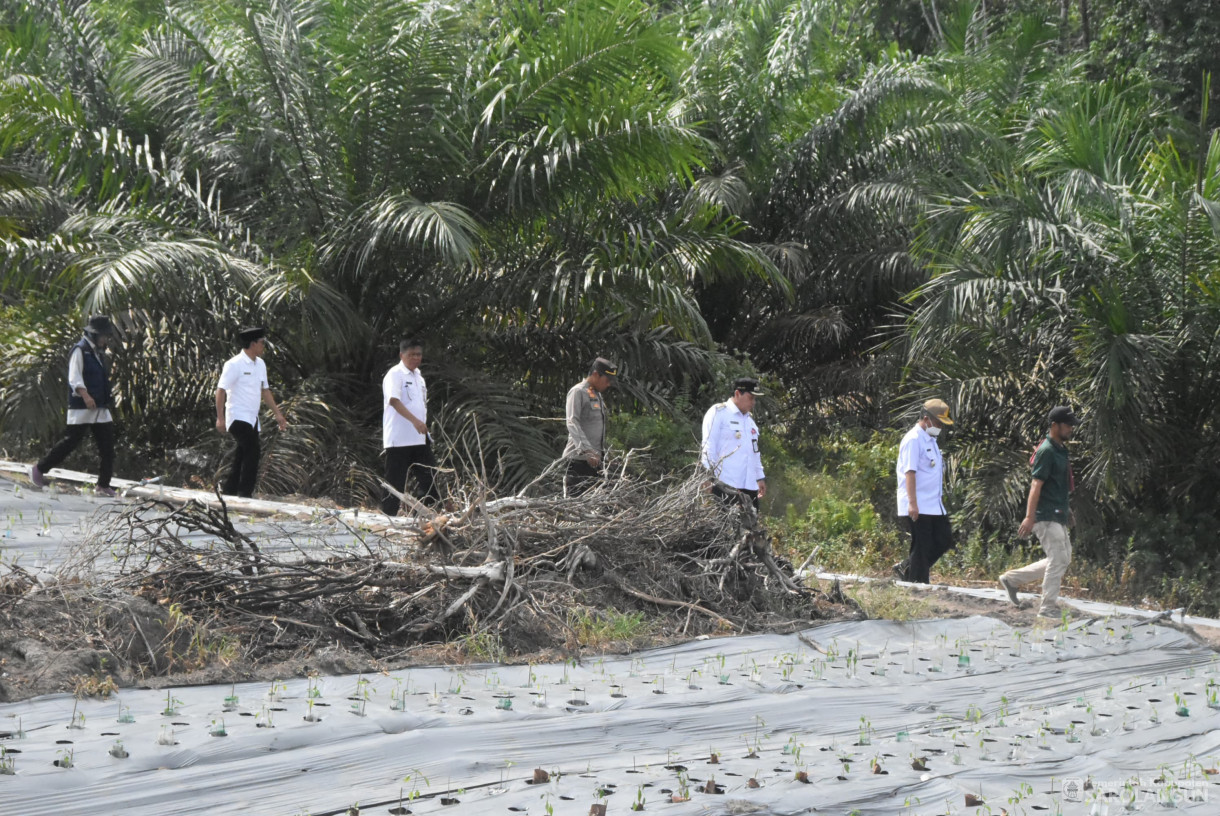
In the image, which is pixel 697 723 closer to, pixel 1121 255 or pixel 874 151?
pixel 1121 255

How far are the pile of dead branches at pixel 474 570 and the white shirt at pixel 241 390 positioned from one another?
1.80 meters

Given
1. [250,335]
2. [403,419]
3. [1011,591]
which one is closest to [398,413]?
[403,419]

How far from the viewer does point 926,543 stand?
9328mm

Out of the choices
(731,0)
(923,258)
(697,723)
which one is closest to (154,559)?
(697,723)

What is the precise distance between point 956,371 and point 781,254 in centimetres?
407

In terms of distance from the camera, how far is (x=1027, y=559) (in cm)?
1184

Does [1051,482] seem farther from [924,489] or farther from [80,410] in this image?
[80,410]

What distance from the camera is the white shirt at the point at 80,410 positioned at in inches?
396

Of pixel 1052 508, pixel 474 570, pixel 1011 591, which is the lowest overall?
pixel 1011 591

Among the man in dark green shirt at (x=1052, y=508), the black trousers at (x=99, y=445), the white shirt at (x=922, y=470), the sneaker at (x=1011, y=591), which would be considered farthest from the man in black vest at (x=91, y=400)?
Answer: the man in dark green shirt at (x=1052, y=508)

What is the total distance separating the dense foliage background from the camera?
37.1ft

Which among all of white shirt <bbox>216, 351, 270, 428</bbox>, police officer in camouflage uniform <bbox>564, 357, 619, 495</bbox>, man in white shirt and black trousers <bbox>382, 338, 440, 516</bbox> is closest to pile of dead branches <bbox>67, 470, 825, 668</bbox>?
man in white shirt and black trousers <bbox>382, 338, 440, 516</bbox>

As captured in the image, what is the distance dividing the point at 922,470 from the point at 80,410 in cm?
625

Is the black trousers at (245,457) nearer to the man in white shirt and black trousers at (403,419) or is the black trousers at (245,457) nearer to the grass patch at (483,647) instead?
the man in white shirt and black trousers at (403,419)
